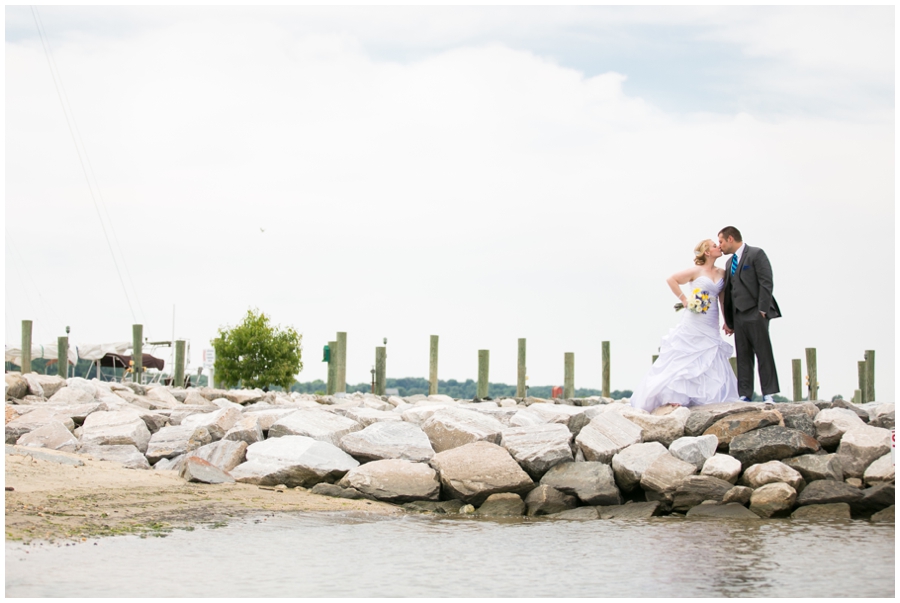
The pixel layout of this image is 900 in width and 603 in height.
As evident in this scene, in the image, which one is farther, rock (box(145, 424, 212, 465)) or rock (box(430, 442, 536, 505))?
rock (box(145, 424, 212, 465))

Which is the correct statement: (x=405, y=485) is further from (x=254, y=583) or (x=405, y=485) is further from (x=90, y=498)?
(x=254, y=583)

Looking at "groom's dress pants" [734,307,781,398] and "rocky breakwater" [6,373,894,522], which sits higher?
"groom's dress pants" [734,307,781,398]

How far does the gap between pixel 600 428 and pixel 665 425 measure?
73 centimetres

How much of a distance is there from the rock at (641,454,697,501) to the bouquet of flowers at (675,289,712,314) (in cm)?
271

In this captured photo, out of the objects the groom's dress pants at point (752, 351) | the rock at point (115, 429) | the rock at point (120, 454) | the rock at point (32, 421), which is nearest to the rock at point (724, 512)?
the groom's dress pants at point (752, 351)

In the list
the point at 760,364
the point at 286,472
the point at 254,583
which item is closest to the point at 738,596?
the point at 254,583

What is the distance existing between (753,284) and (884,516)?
359cm

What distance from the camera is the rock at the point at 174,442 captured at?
11797 millimetres

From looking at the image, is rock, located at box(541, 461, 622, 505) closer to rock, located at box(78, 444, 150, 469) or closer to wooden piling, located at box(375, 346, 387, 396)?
rock, located at box(78, 444, 150, 469)

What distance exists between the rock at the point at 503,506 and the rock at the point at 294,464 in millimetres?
1700

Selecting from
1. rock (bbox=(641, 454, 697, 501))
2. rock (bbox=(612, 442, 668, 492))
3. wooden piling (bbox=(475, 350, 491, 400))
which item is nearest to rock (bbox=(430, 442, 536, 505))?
rock (bbox=(612, 442, 668, 492))

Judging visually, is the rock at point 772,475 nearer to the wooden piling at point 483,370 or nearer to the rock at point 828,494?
the rock at point 828,494

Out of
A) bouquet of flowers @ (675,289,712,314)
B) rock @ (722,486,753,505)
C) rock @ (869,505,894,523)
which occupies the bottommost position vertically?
rock @ (869,505,894,523)

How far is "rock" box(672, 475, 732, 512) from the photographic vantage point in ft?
32.2
